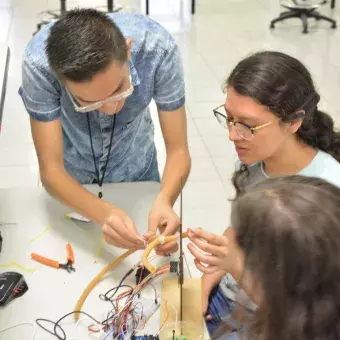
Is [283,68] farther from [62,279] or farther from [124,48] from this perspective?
[62,279]

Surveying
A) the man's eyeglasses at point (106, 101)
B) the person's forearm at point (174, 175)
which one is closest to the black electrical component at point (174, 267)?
the person's forearm at point (174, 175)

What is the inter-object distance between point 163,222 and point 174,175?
0.23 meters

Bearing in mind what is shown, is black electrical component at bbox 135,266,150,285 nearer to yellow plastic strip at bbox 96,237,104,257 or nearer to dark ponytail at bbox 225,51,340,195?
yellow plastic strip at bbox 96,237,104,257

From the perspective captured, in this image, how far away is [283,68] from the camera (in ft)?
5.05

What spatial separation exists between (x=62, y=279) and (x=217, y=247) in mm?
476

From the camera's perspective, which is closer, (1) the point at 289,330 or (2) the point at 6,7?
(1) the point at 289,330

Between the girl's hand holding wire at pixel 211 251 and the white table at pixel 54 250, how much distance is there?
8.8 inches

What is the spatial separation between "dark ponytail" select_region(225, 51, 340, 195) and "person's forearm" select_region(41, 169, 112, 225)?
0.51 m

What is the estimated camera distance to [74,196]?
1675 millimetres

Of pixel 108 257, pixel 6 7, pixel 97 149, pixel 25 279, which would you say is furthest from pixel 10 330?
pixel 6 7

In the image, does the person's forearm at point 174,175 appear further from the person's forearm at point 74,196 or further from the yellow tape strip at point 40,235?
the yellow tape strip at point 40,235

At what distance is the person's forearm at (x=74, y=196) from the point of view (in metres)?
1.63

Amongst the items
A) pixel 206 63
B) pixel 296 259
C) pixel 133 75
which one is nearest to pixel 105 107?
pixel 133 75

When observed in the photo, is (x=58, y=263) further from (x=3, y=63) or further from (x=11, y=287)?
(x=3, y=63)
